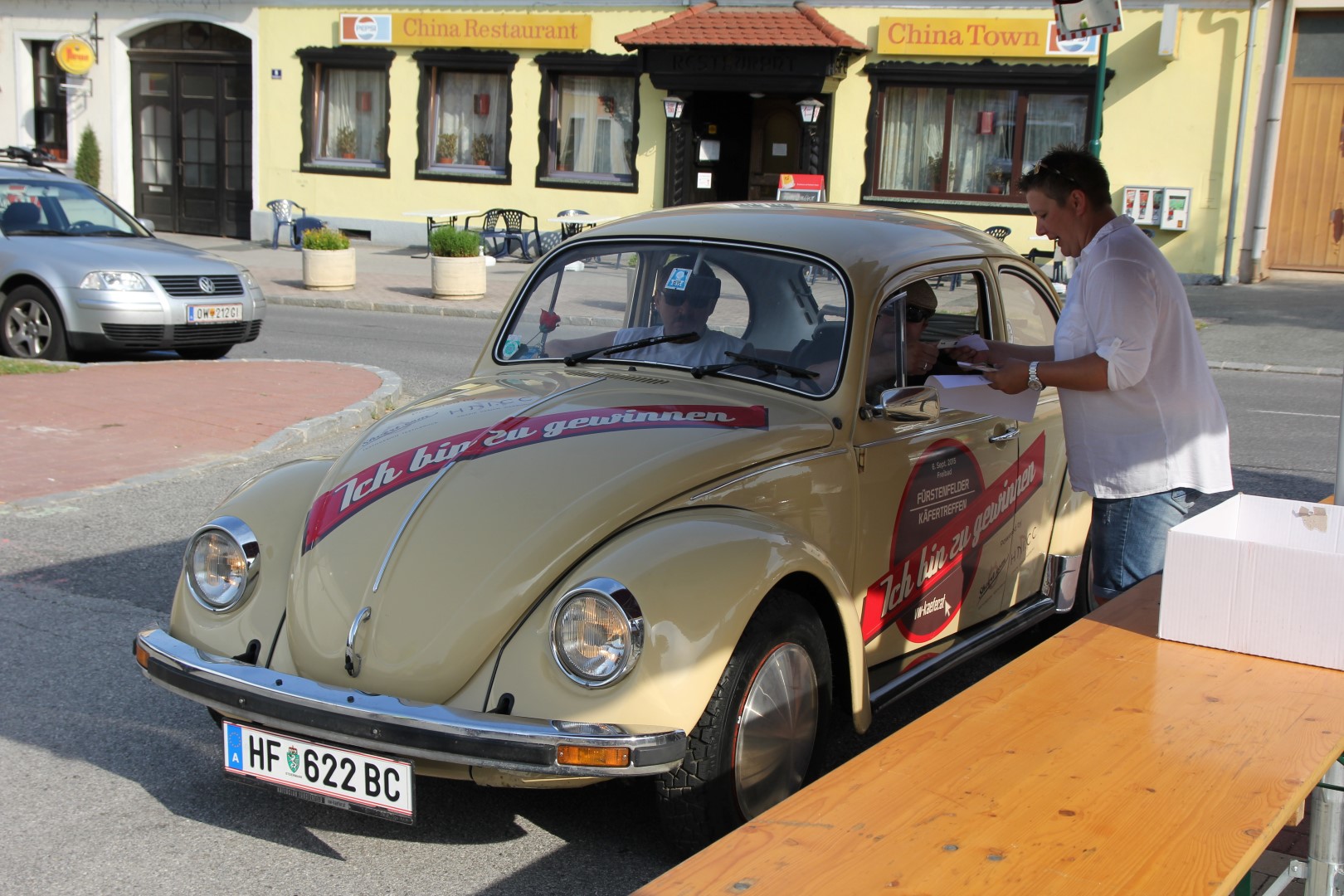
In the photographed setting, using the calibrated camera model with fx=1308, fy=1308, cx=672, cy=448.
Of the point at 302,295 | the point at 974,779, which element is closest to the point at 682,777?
the point at 974,779

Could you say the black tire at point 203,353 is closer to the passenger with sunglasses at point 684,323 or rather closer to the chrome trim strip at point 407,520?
the passenger with sunglasses at point 684,323

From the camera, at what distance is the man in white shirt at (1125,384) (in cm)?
396

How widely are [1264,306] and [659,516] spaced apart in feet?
57.8

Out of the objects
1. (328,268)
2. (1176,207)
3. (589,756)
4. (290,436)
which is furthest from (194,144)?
(589,756)

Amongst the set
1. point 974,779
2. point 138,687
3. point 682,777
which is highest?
point 974,779

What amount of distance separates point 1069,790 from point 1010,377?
75.2 inches

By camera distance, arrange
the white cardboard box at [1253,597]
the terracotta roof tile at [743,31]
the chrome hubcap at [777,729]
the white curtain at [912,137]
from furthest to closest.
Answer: the white curtain at [912,137] → the terracotta roof tile at [743,31] → the chrome hubcap at [777,729] → the white cardboard box at [1253,597]

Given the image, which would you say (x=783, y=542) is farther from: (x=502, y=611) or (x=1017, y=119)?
(x=1017, y=119)

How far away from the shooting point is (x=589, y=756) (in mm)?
3070

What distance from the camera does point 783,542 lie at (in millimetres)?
3549

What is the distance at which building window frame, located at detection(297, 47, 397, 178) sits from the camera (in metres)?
26.4

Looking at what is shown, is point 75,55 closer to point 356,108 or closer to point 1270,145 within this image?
point 356,108

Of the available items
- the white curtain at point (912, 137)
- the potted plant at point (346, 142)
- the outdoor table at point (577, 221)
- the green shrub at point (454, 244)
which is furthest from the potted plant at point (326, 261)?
the white curtain at point (912, 137)

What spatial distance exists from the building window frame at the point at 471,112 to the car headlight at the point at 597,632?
23.3 meters
